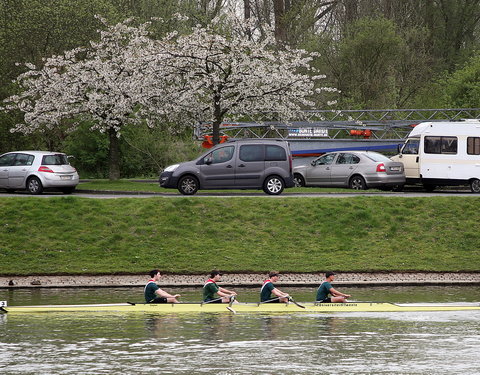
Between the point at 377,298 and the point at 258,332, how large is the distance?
200 inches

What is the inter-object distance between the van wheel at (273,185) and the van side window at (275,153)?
72 cm

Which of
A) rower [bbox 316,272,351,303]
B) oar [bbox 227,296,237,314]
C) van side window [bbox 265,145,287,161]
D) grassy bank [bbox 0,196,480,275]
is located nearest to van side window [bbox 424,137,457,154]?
grassy bank [bbox 0,196,480,275]

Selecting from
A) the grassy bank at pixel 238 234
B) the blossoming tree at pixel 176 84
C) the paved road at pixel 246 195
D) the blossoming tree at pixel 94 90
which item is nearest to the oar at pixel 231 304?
the grassy bank at pixel 238 234

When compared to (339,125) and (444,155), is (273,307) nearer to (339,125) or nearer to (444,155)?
(444,155)

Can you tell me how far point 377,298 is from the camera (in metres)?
22.3

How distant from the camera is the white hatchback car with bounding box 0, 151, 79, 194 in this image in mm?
35875

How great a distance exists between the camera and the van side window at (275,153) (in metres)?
33.9

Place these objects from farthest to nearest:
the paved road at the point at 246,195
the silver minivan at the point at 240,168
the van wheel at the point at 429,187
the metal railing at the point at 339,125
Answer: the metal railing at the point at 339,125 → the van wheel at the point at 429,187 → the silver minivan at the point at 240,168 → the paved road at the point at 246,195

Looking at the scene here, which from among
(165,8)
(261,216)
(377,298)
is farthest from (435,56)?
(377,298)

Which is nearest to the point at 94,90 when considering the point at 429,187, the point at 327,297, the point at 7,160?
the point at 7,160

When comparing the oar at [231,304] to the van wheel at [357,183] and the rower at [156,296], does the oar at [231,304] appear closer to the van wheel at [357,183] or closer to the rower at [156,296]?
the rower at [156,296]

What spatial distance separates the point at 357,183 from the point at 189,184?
294 inches

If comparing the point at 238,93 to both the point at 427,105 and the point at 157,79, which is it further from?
the point at 427,105

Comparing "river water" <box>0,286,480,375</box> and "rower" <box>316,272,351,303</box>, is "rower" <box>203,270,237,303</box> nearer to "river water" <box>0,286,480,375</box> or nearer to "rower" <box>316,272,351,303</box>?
"river water" <box>0,286,480,375</box>
